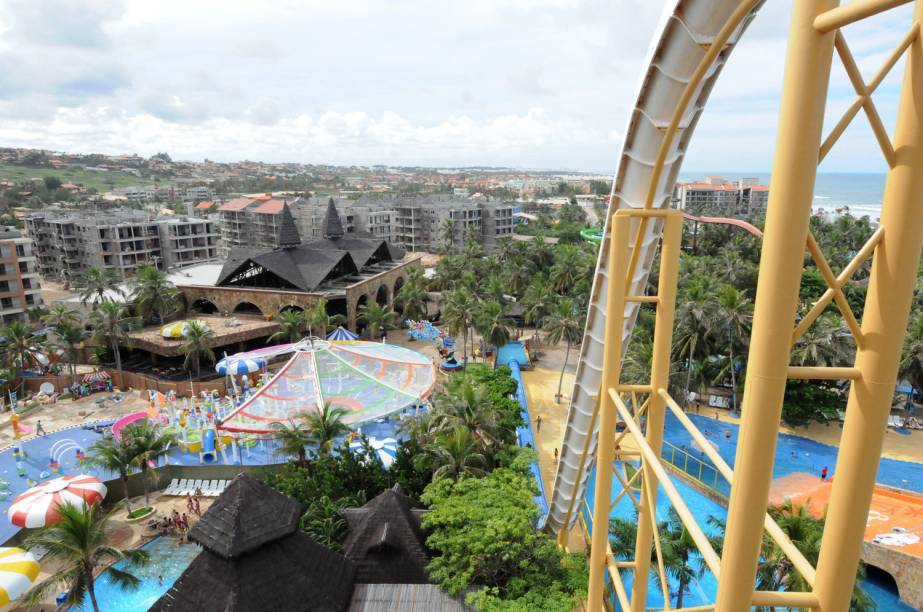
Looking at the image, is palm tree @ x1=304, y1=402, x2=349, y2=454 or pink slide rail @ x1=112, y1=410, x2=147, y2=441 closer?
palm tree @ x1=304, y1=402, x2=349, y2=454

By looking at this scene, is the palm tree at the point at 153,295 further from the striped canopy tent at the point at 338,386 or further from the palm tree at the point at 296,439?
the palm tree at the point at 296,439

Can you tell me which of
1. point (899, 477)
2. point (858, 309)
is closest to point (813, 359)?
point (899, 477)

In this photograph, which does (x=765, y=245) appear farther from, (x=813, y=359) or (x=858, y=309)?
(x=858, y=309)

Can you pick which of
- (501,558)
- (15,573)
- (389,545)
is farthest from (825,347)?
(15,573)

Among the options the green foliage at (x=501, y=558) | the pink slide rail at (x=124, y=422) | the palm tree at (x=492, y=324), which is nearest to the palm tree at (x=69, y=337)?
the pink slide rail at (x=124, y=422)

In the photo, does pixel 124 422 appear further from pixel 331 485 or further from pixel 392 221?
pixel 392 221

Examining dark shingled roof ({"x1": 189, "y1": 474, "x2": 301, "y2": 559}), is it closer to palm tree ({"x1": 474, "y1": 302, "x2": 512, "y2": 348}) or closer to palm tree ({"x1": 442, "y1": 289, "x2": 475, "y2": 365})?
palm tree ({"x1": 474, "y1": 302, "x2": 512, "y2": 348})

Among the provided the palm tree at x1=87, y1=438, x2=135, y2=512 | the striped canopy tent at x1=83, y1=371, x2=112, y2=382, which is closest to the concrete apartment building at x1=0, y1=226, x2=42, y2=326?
the striped canopy tent at x1=83, y1=371, x2=112, y2=382
